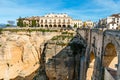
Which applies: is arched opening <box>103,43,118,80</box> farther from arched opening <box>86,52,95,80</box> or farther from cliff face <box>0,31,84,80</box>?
cliff face <box>0,31,84,80</box>

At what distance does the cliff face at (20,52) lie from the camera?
44.0 m

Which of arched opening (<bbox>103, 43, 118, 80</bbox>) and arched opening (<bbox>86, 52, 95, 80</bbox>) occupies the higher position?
arched opening (<bbox>103, 43, 118, 80</bbox>)

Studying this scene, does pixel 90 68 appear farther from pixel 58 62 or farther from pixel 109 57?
pixel 58 62

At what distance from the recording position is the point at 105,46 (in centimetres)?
2122

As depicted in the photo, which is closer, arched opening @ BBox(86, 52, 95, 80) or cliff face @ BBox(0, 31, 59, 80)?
arched opening @ BBox(86, 52, 95, 80)

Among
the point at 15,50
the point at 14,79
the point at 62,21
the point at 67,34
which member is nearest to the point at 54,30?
the point at 67,34

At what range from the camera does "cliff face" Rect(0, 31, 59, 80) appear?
144 feet

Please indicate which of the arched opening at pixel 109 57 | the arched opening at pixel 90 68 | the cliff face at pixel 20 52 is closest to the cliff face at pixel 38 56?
the cliff face at pixel 20 52

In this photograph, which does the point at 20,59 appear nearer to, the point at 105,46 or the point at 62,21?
the point at 105,46

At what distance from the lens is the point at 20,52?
4597 cm

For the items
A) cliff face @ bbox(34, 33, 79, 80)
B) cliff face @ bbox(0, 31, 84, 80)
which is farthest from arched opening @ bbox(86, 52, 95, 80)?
cliff face @ bbox(34, 33, 79, 80)

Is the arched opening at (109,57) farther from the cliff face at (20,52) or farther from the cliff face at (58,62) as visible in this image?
the cliff face at (20,52)

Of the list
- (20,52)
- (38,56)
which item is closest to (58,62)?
(38,56)

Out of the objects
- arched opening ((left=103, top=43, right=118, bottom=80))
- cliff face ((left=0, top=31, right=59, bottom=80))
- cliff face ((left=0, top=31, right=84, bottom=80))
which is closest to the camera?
arched opening ((left=103, top=43, right=118, bottom=80))
